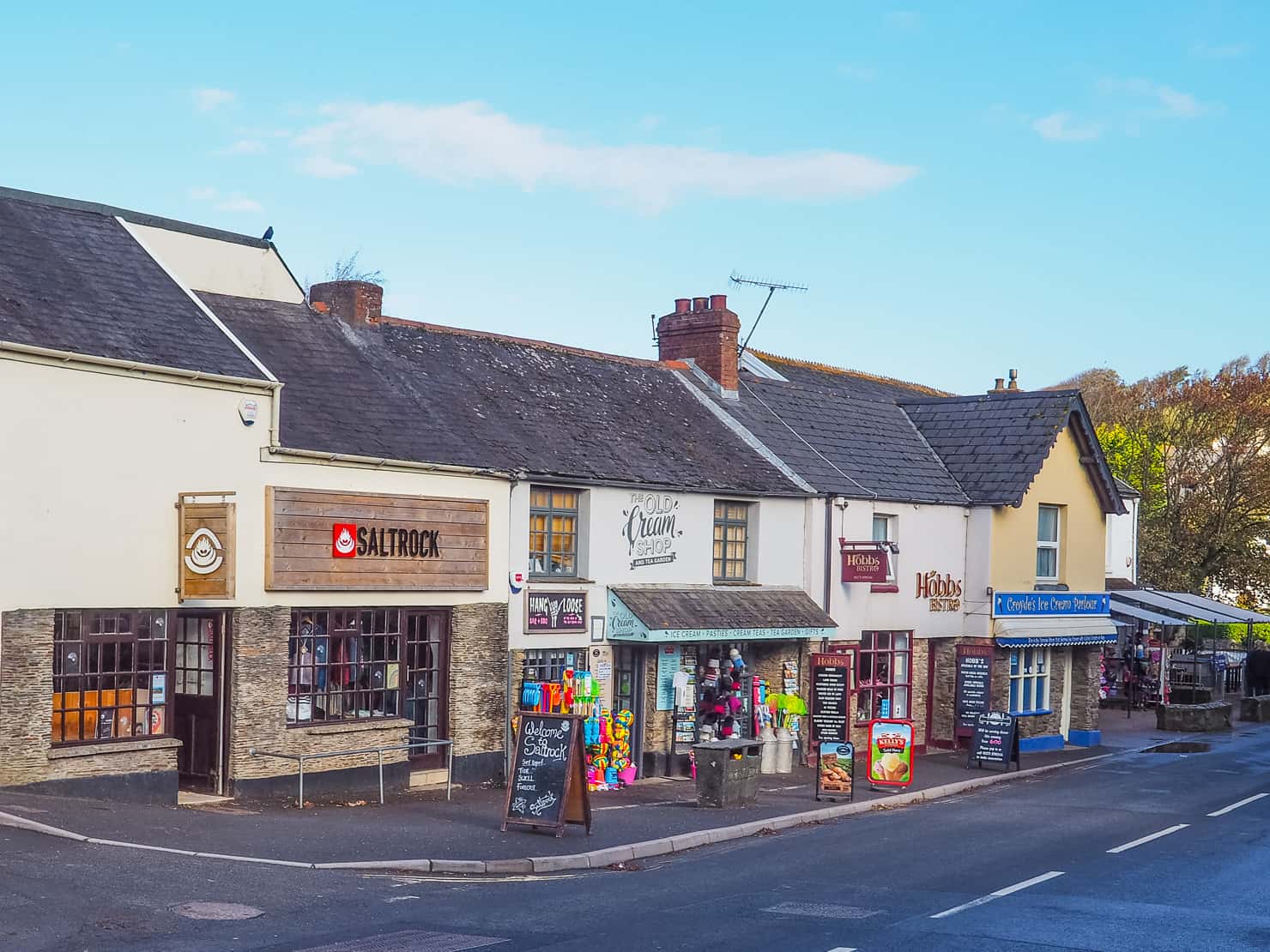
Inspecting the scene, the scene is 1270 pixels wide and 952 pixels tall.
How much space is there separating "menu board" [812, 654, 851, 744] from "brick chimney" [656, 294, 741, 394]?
6.38m

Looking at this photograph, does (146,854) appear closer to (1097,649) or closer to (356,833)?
(356,833)

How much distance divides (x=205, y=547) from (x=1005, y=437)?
1943cm

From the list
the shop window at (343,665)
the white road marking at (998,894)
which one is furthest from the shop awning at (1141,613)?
the white road marking at (998,894)

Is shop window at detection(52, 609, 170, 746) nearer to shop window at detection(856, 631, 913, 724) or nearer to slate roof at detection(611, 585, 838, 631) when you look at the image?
slate roof at detection(611, 585, 838, 631)

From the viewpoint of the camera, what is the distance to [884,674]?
95.2 feet

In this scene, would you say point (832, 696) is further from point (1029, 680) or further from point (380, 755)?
point (380, 755)

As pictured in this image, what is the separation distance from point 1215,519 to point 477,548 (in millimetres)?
43306

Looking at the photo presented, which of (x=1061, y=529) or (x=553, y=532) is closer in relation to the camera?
(x=553, y=532)

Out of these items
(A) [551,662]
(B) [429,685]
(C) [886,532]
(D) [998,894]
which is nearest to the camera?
(D) [998,894]

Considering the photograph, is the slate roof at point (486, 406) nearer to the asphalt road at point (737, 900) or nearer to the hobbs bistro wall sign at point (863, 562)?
the hobbs bistro wall sign at point (863, 562)

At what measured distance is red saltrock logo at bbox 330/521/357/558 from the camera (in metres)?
19.2

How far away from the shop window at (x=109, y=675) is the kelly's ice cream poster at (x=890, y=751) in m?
10.9

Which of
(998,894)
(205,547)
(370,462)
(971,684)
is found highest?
(370,462)

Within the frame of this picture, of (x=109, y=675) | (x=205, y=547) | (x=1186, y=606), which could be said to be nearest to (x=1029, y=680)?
(x=1186, y=606)
